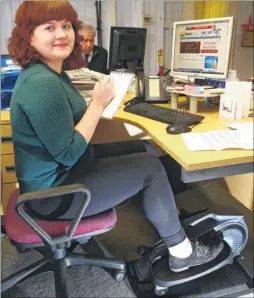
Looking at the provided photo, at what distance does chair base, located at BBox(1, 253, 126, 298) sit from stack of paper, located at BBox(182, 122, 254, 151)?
60cm

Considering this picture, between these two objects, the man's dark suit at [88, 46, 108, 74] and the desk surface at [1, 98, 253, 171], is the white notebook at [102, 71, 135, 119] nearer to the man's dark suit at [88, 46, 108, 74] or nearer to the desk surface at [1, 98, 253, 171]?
the desk surface at [1, 98, 253, 171]

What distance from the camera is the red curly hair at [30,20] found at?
95cm

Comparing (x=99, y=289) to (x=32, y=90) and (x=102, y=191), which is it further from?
(x=32, y=90)

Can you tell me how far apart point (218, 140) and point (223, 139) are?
16 millimetres

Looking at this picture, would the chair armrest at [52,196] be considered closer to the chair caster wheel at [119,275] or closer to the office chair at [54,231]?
the office chair at [54,231]

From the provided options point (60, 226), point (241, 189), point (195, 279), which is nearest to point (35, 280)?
point (60, 226)

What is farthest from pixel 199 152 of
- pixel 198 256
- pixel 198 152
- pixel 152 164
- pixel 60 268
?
pixel 60 268

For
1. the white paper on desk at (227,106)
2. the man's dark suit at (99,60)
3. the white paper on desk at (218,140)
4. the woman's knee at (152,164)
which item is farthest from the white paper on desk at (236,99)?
the man's dark suit at (99,60)

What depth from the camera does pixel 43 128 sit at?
900 millimetres

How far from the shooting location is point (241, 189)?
1.13 metres

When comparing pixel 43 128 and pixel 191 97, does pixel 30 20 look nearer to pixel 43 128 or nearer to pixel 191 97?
pixel 43 128

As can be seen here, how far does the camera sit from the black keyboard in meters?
1.19

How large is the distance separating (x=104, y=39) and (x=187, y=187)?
1000mm

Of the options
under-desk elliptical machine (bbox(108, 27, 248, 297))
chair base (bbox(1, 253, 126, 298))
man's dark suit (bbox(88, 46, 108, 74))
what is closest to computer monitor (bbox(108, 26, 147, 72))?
man's dark suit (bbox(88, 46, 108, 74))
